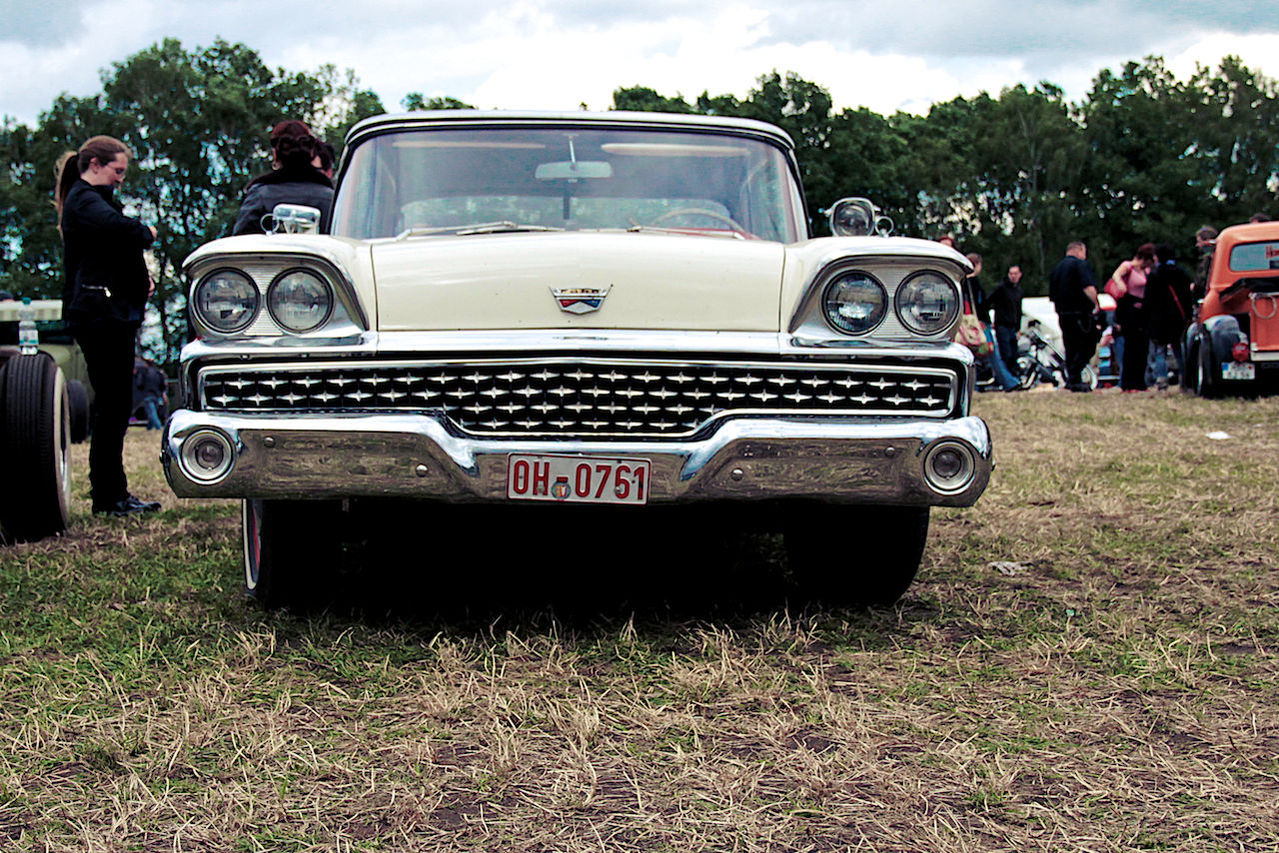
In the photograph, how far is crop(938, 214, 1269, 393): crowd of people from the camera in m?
14.1

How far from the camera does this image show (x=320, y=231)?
15.2 ft

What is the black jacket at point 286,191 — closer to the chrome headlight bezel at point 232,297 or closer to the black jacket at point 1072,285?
the chrome headlight bezel at point 232,297

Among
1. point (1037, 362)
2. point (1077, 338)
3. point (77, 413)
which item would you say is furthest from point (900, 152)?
point (77, 413)

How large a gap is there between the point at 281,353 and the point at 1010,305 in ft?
47.5

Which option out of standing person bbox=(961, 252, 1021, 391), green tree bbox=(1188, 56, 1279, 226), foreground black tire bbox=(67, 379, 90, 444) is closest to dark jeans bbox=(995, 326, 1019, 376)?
standing person bbox=(961, 252, 1021, 391)

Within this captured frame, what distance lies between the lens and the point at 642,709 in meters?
2.92

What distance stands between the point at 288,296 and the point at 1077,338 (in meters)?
13.6

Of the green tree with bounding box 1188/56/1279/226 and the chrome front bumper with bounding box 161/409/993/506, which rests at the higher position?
the green tree with bounding box 1188/56/1279/226

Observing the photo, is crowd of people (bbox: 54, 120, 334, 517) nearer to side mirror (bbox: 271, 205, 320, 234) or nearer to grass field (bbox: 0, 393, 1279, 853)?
grass field (bbox: 0, 393, 1279, 853)

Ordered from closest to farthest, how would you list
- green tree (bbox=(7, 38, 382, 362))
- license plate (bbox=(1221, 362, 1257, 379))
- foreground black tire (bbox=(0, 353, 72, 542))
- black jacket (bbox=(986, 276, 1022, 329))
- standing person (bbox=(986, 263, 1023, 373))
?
foreground black tire (bbox=(0, 353, 72, 542)) → license plate (bbox=(1221, 362, 1257, 379)) → standing person (bbox=(986, 263, 1023, 373)) → black jacket (bbox=(986, 276, 1022, 329)) → green tree (bbox=(7, 38, 382, 362))

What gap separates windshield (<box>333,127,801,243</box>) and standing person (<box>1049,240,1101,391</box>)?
36.9ft

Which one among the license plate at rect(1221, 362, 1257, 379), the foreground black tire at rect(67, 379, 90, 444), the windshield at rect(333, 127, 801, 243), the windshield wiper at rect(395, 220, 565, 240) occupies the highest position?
the windshield at rect(333, 127, 801, 243)

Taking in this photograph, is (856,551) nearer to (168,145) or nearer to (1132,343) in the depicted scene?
(1132,343)

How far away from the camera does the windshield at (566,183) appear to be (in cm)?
423
